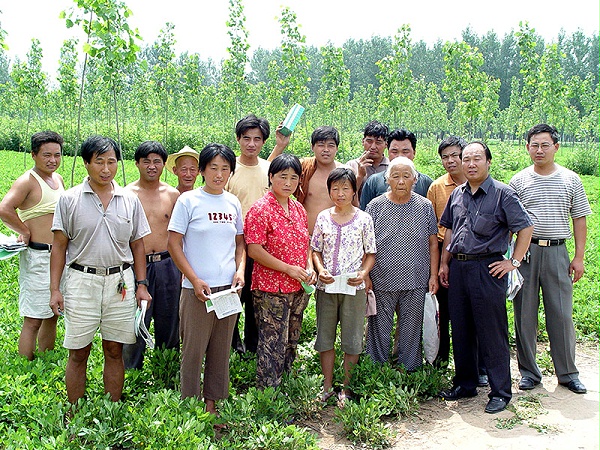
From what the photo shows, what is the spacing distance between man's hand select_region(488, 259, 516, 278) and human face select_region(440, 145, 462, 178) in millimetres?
1030

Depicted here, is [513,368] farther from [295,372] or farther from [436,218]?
[295,372]

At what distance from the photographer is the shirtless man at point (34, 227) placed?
177 inches

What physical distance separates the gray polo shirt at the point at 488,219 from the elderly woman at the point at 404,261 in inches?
11.5

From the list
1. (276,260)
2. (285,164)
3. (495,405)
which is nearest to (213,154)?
(285,164)

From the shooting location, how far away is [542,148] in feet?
15.2

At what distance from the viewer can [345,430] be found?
3.96 meters

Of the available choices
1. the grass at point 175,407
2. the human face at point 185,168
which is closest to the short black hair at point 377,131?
the human face at point 185,168

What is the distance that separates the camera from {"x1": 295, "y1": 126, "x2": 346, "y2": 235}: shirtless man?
191 inches

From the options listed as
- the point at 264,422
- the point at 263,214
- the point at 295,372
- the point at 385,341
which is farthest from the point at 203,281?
the point at 385,341

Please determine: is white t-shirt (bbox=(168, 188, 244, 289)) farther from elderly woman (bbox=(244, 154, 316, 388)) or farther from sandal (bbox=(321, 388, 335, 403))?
sandal (bbox=(321, 388, 335, 403))

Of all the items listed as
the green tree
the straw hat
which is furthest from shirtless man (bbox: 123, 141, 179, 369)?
the green tree

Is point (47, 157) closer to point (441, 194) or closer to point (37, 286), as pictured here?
point (37, 286)

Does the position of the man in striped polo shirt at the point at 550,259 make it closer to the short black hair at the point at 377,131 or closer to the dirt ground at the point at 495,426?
the dirt ground at the point at 495,426

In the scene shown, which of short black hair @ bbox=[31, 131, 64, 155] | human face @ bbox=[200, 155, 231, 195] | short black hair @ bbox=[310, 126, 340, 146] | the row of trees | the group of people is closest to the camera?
the group of people
